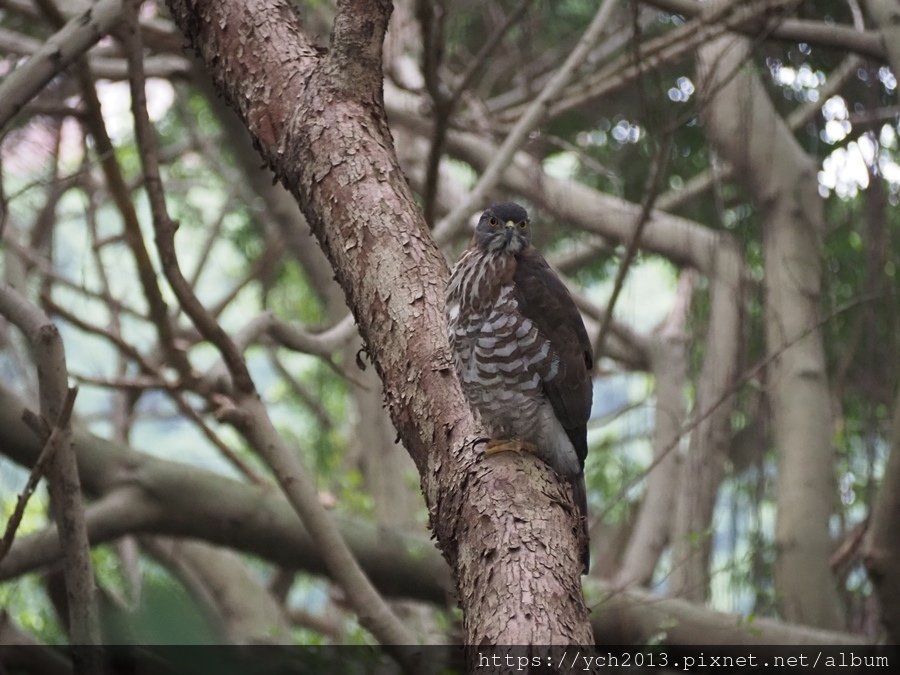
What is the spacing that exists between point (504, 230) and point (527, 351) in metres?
0.40

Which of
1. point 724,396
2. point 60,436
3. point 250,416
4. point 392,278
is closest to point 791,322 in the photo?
point 724,396

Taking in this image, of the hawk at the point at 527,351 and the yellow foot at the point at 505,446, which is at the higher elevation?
the hawk at the point at 527,351

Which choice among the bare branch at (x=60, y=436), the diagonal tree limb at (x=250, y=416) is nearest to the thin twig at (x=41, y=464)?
the bare branch at (x=60, y=436)

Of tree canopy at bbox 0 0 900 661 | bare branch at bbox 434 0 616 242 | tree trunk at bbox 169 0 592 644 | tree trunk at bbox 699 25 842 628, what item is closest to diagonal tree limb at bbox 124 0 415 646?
tree canopy at bbox 0 0 900 661

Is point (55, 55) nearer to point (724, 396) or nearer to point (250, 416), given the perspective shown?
point (250, 416)

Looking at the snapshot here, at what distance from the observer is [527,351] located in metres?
2.79

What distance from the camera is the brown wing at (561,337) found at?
2812mm

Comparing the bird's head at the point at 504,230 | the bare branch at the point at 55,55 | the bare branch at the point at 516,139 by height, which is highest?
the bare branch at the point at 516,139

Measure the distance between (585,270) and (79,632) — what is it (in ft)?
16.3

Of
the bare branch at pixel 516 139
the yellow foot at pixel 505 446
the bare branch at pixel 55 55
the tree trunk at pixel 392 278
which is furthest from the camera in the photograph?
the bare branch at pixel 516 139

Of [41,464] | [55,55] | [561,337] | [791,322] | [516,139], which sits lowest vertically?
[41,464]

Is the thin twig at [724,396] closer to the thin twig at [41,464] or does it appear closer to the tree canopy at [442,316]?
the tree canopy at [442,316]

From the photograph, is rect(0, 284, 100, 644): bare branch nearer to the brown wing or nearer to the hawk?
the hawk

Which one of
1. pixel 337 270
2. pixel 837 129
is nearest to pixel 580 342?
pixel 337 270
